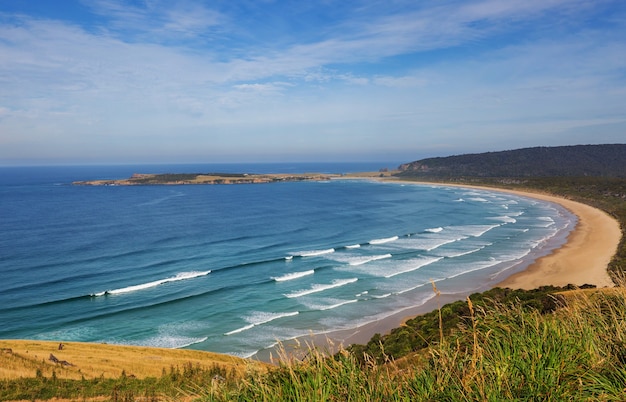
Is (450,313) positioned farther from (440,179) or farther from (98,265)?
Result: (440,179)

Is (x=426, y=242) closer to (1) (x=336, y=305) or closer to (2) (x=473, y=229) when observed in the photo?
(2) (x=473, y=229)

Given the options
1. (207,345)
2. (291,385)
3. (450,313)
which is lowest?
(207,345)

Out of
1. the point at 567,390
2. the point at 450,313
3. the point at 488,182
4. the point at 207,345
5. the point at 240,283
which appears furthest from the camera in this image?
the point at 488,182

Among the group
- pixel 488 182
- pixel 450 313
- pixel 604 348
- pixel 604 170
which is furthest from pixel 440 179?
pixel 604 348

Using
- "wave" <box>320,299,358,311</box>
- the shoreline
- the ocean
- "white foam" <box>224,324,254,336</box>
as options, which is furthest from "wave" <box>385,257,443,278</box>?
"white foam" <box>224,324,254,336</box>

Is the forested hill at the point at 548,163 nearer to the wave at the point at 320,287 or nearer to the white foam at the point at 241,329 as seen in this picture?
the wave at the point at 320,287

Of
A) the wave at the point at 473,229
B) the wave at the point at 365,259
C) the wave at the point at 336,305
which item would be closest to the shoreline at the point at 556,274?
the wave at the point at 336,305
